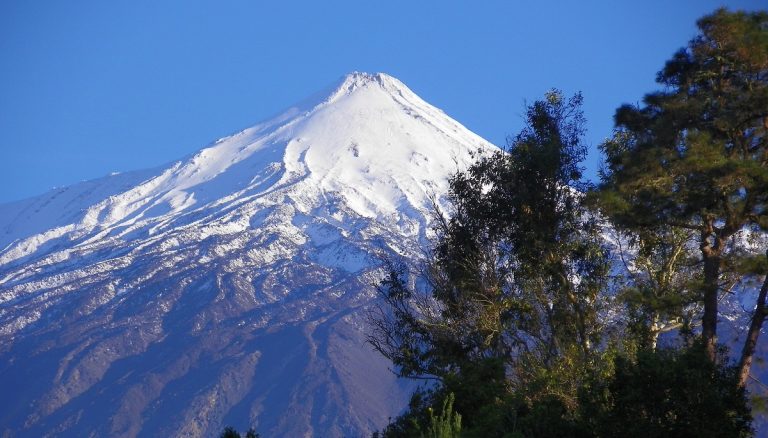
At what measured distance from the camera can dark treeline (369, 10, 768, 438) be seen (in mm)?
16781

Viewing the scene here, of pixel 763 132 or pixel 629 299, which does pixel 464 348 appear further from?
pixel 763 132

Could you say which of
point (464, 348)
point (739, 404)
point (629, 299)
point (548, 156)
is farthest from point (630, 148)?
point (739, 404)

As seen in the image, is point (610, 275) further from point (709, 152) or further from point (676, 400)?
point (676, 400)

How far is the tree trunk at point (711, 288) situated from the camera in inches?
781

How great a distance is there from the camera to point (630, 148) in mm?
23172

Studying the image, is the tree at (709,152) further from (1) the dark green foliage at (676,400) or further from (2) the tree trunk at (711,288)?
(1) the dark green foliage at (676,400)

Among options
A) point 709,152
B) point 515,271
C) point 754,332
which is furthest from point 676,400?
point 515,271

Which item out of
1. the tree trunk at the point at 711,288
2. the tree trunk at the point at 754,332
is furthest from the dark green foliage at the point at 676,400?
the tree trunk at the point at 711,288

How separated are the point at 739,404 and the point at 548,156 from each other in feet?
30.2

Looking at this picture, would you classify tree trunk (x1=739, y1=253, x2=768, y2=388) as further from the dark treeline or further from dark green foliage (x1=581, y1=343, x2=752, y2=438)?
dark green foliage (x1=581, y1=343, x2=752, y2=438)

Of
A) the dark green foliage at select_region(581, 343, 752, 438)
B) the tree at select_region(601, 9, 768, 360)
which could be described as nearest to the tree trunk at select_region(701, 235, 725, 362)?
the tree at select_region(601, 9, 768, 360)

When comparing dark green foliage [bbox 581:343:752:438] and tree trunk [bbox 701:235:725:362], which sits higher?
tree trunk [bbox 701:235:725:362]

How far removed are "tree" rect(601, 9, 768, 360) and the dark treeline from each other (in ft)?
0.12

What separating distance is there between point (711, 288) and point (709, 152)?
2368 mm
